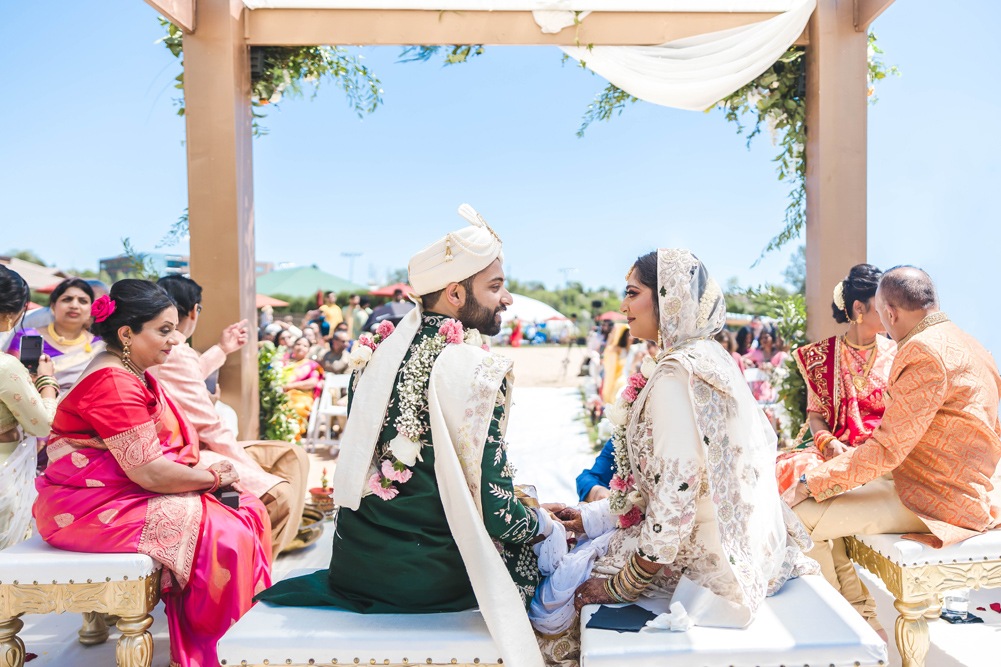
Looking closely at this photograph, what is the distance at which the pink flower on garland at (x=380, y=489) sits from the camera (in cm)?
193

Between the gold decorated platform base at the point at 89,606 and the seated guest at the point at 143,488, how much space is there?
134mm

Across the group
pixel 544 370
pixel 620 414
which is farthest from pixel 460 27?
pixel 544 370

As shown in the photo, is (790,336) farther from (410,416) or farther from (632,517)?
(410,416)

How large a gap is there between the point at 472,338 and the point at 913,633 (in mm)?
2037

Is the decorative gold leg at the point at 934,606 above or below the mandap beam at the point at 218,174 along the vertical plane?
below

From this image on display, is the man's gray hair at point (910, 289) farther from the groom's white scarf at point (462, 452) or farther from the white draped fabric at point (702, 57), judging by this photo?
the white draped fabric at point (702, 57)

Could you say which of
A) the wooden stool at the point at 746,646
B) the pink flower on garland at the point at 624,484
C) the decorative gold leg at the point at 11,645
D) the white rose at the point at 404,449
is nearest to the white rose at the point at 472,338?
the white rose at the point at 404,449

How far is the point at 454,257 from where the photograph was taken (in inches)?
80.4

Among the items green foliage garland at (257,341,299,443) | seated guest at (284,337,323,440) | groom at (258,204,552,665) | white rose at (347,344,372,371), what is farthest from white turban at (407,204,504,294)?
seated guest at (284,337,323,440)

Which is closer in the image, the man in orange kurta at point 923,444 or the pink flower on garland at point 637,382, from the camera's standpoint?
the pink flower on garland at point 637,382

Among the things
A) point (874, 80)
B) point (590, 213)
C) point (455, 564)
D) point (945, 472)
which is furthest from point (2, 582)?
point (590, 213)

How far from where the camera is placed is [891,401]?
242 centimetres

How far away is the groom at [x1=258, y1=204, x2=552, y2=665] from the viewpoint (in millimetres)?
1868

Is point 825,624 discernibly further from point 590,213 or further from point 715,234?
point 590,213
